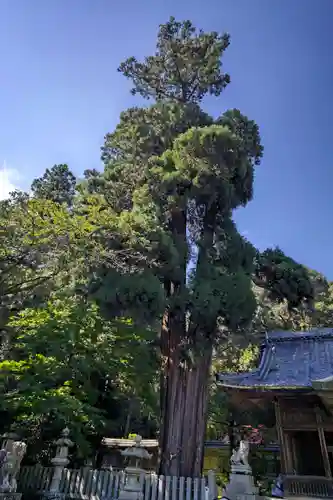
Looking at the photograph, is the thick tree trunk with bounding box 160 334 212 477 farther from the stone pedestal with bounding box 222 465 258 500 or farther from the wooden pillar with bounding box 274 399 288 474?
the wooden pillar with bounding box 274 399 288 474

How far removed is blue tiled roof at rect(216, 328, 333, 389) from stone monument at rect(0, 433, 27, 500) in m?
4.70

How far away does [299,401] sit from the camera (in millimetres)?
8758

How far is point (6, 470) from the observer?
23.7 ft

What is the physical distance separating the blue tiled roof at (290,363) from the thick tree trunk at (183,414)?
3.47ft

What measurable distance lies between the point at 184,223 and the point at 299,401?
5223 mm

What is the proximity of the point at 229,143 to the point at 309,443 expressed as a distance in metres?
8.13

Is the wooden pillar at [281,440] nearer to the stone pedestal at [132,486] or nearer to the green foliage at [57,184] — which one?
the stone pedestal at [132,486]

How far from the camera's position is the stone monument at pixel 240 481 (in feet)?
21.1

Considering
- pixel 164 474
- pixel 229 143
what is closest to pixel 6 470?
pixel 164 474

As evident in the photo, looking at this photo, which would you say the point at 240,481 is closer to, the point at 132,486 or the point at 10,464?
the point at 132,486

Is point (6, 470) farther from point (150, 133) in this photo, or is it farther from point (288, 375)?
point (150, 133)

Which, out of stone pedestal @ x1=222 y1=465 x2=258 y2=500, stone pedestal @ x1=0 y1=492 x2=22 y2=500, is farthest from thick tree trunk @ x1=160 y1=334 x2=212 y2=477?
stone pedestal @ x1=0 y1=492 x2=22 y2=500

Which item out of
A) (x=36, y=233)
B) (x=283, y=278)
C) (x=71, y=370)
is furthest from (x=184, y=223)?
(x=71, y=370)

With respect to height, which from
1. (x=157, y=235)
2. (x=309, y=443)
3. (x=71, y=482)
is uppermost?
(x=157, y=235)
